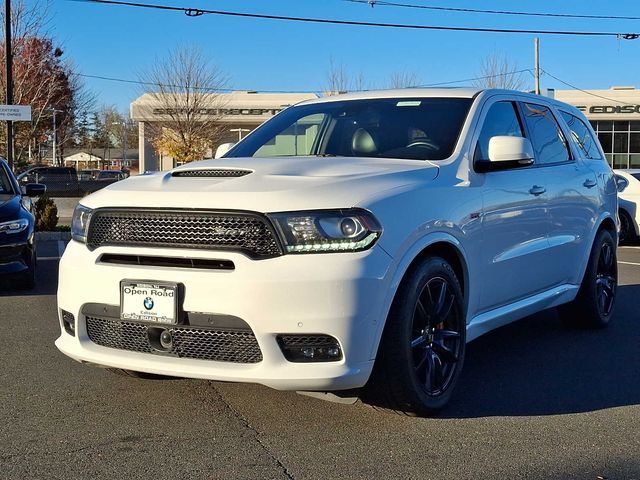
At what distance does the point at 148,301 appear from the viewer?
12.5 feet

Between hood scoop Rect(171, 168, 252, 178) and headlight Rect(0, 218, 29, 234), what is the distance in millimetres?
4298

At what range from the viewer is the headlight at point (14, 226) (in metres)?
8.05

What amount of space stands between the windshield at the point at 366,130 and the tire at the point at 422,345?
0.92 meters

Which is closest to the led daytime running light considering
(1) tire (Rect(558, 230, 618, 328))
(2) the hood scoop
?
→ (2) the hood scoop

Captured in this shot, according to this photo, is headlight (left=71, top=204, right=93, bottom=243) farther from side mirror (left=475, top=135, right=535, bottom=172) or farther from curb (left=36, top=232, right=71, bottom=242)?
curb (left=36, top=232, right=71, bottom=242)

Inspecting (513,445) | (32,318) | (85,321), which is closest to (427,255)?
(513,445)

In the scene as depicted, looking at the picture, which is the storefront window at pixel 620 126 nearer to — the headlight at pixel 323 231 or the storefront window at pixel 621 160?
the storefront window at pixel 621 160

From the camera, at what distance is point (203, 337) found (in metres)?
3.79

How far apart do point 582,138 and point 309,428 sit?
3.98m

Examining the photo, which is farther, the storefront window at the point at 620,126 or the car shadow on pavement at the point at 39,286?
the storefront window at the point at 620,126

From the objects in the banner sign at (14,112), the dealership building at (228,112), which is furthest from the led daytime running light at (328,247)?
the dealership building at (228,112)

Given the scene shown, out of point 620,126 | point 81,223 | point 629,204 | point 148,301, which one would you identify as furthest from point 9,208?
point 620,126

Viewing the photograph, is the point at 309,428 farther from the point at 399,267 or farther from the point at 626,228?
the point at 626,228

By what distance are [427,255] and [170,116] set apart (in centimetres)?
3546
